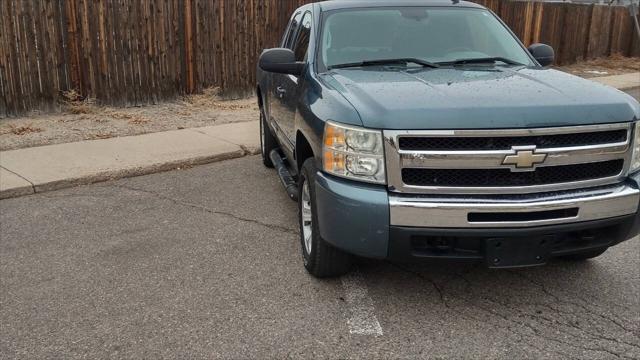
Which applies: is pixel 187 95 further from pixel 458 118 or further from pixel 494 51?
pixel 458 118

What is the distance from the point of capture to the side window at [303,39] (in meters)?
5.08

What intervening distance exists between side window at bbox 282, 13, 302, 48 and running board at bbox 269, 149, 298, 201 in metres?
1.19

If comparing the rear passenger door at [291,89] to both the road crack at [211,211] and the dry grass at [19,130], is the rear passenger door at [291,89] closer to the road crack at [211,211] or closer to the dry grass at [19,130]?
the road crack at [211,211]

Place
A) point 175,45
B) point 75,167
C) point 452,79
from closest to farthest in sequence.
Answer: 1. point 452,79
2. point 75,167
3. point 175,45

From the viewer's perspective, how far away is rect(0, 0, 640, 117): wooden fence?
29.2ft

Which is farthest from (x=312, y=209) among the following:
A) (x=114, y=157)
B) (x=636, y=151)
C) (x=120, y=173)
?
(x=114, y=157)

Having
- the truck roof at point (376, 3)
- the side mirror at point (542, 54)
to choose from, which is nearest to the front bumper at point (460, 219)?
the side mirror at point (542, 54)

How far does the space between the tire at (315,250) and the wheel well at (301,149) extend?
258 millimetres

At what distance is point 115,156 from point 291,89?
3.36 meters

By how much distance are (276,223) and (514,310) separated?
7.49 feet

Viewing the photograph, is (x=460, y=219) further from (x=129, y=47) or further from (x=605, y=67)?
(x=605, y=67)

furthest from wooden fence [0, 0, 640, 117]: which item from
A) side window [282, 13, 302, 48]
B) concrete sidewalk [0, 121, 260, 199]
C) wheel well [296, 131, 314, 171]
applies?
wheel well [296, 131, 314, 171]

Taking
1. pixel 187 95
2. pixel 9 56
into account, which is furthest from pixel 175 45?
pixel 9 56

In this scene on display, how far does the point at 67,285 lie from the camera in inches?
160
